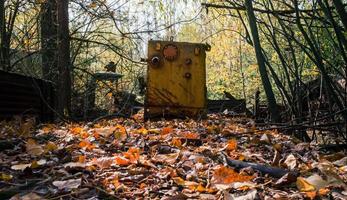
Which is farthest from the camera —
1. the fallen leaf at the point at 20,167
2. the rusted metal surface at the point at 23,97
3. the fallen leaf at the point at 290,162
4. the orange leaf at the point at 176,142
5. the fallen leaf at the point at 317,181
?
the rusted metal surface at the point at 23,97

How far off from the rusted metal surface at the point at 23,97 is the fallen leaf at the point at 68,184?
11.1 feet

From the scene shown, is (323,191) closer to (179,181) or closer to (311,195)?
(311,195)

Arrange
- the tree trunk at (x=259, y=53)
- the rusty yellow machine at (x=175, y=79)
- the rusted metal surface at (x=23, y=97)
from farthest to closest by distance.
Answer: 1. the rusty yellow machine at (x=175, y=79)
2. the rusted metal surface at (x=23, y=97)
3. the tree trunk at (x=259, y=53)

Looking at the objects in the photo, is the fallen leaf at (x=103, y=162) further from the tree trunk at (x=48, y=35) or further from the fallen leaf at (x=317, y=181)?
the tree trunk at (x=48, y=35)

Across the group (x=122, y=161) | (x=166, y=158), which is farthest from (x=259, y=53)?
(x=122, y=161)

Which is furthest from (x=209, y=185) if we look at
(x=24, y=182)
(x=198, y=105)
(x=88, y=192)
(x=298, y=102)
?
(x=198, y=105)

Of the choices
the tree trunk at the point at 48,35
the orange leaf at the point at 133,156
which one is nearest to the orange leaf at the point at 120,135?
the orange leaf at the point at 133,156

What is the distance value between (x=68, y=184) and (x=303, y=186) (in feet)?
3.52

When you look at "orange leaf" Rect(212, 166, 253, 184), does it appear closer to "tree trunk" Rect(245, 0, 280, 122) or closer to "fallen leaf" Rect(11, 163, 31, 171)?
"fallen leaf" Rect(11, 163, 31, 171)

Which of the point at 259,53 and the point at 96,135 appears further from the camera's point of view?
the point at 259,53

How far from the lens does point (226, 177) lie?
2170mm

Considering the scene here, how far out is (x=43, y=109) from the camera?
6457 mm

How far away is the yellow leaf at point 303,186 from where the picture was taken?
2.01 meters

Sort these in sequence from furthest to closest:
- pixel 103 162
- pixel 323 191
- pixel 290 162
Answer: pixel 290 162, pixel 103 162, pixel 323 191
